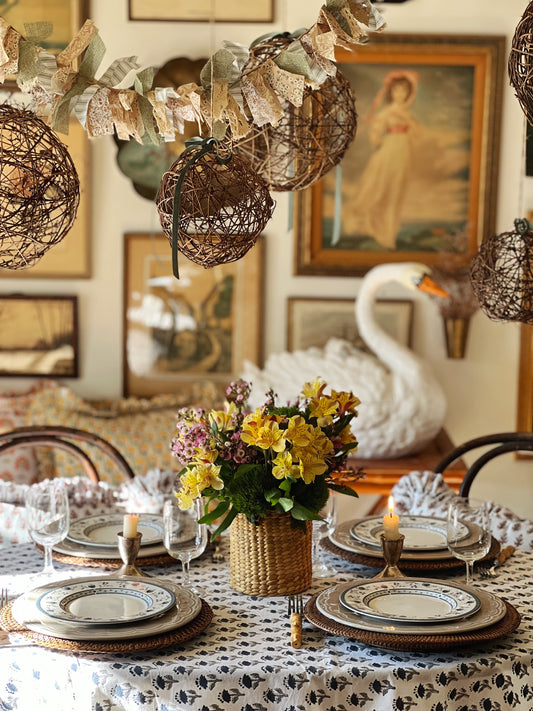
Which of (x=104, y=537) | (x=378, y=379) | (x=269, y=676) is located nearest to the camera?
(x=269, y=676)

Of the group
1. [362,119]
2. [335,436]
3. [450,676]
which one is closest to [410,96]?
[362,119]

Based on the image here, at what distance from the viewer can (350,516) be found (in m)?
3.53

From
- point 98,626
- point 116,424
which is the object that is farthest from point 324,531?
point 116,424

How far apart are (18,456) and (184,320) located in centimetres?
81

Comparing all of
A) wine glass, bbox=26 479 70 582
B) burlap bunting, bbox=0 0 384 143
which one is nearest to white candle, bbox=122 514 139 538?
wine glass, bbox=26 479 70 582

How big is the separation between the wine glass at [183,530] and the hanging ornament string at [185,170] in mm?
440

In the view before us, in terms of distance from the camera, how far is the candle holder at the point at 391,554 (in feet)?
6.09

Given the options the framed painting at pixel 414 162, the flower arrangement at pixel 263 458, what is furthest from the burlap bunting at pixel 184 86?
the framed painting at pixel 414 162

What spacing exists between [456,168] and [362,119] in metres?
0.40

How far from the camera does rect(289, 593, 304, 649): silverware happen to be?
158 centimetres

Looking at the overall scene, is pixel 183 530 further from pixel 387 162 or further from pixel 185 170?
pixel 387 162

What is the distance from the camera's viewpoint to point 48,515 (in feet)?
5.92

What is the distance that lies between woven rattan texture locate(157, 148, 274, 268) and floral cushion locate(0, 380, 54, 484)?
1.78 m

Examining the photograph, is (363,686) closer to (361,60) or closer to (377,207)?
(377,207)
